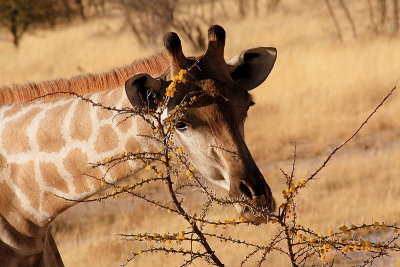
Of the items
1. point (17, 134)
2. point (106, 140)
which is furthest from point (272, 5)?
point (106, 140)

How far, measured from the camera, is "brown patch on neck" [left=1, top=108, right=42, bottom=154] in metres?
5.09

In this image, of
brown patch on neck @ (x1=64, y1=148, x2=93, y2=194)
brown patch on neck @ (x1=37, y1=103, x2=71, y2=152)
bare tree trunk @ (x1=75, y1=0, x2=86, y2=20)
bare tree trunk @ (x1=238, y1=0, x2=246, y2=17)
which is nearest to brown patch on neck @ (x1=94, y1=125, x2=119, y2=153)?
brown patch on neck @ (x1=64, y1=148, x2=93, y2=194)

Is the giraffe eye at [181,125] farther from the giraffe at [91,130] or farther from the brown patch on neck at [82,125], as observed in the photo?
the brown patch on neck at [82,125]

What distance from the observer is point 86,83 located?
5223 mm

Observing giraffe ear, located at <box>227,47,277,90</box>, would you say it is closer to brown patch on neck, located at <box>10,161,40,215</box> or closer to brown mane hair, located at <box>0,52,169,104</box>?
brown mane hair, located at <box>0,52,169,104</box>

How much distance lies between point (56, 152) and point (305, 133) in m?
7.98

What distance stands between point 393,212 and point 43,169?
14.8 ft

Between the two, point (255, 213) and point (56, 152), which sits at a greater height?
point (56, 152)

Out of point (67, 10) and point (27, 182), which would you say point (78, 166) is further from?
point (67, 10)

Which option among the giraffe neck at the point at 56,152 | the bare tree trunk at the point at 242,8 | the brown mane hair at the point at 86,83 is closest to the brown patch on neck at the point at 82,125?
the giraffe neck at the point at 56,152

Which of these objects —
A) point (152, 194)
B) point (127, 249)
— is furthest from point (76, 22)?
point (127, 249)

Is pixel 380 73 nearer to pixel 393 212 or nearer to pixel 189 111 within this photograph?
pixel 393 212

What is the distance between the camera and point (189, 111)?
15.2 feet

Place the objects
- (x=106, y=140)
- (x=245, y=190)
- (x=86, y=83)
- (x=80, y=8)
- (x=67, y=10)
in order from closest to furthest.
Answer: (x=245, y=190)
(x=106, y=140)
(x=86, y=83)
(x=67, y=10)
(x=80, y=8)
